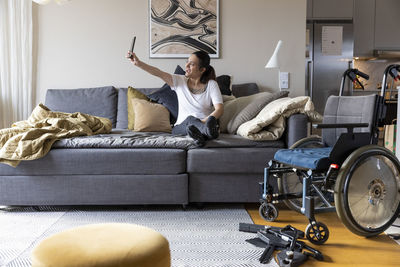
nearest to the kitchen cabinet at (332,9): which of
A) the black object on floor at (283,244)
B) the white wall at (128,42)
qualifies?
the white wall at (128,42)

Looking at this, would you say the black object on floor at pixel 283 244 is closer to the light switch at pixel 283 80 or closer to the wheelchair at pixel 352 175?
the wheelchair at pixel 352 175

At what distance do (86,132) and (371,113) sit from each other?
1.91m

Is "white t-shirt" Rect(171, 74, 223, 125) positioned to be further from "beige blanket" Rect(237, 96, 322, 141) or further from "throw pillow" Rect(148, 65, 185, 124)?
"beige blanket" Rect(237, 96, 322, 141)

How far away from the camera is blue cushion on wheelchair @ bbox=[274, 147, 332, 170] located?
2.00 metres

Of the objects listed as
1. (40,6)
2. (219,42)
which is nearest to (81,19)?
(40,6)

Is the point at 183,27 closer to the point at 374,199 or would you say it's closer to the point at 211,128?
the point at 211,128

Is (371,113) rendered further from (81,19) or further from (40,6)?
(40,6)

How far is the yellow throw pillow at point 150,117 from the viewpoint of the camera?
3.16 metres

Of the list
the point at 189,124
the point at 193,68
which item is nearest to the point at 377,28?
the point at 193,68

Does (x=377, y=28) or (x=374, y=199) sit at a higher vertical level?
(x=377, y=28)

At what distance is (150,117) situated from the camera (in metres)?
3.17

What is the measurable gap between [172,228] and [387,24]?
17.4 ft

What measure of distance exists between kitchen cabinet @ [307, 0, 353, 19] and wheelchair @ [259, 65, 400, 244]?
144 inches

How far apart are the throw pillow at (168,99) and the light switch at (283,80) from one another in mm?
1063
